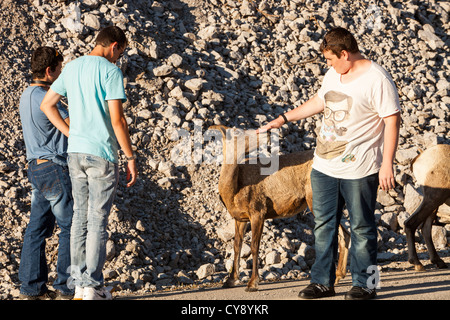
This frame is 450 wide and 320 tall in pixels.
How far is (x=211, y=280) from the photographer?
8992 millimetres

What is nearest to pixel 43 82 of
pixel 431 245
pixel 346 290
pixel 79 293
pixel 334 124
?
pixel 79 293

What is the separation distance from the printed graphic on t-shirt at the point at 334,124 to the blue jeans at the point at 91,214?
205 cm

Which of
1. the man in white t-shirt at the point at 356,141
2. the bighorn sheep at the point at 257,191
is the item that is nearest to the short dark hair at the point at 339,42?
the man in white t-shirt at the point at 356,141

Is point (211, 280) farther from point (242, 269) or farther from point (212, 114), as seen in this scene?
point (212, 114)

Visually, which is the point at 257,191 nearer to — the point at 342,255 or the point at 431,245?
the point at 342,255

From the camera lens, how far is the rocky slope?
30.9ft

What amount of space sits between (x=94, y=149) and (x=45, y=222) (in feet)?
5.13

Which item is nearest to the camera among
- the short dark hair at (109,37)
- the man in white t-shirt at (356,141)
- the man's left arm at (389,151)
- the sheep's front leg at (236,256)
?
the man's left arm at (389,151)

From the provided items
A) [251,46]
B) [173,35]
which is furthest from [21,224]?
[251,46]

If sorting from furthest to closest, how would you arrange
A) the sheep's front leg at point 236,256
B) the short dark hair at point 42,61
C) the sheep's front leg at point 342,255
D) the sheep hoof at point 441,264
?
the sheep hoof at point 441,264 < the sheep's front leg at point 342,255 < the sheep's front leg at point 236,256 < the short dark hair at point 42,61

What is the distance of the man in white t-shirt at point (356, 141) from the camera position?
566 cm

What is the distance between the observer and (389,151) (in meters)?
5.59

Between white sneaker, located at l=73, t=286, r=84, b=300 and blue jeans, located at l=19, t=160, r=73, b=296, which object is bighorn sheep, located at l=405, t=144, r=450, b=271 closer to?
blue jeans, located at l=19, t=160, r=73, b=296

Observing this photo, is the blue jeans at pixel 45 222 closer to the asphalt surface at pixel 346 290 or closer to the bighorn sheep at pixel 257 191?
the asphalt surface at pixel 346 290
